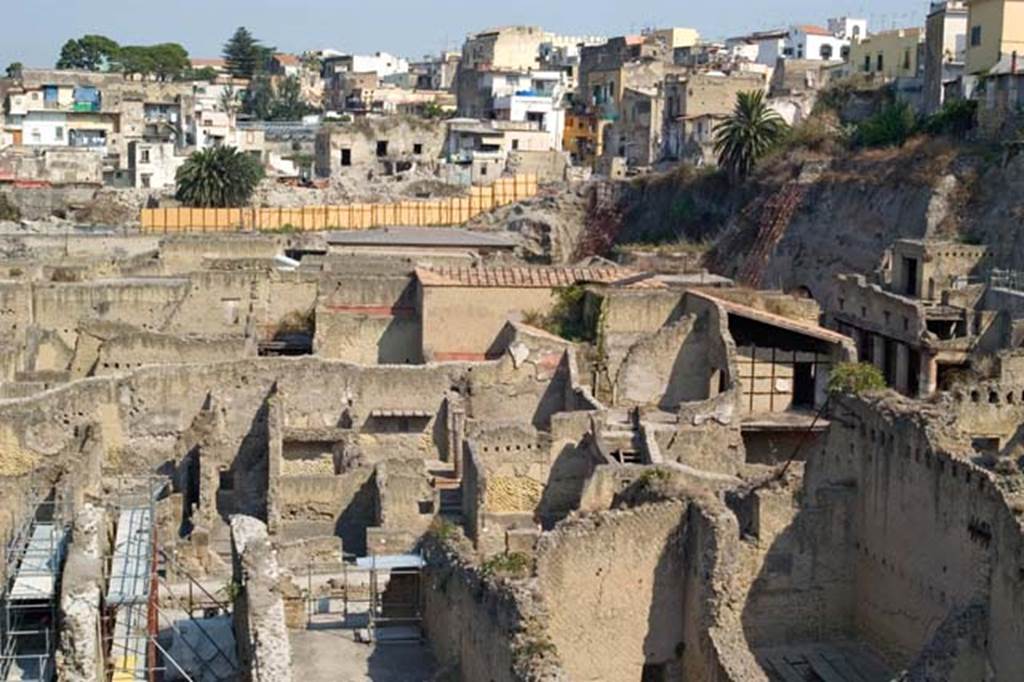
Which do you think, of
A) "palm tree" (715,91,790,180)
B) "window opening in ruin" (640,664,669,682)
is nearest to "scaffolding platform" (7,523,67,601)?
"window opening in ruin" (640,664,669,682)

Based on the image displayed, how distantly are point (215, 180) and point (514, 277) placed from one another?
956 inches

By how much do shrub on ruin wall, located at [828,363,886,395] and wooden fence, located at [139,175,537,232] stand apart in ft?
83.1

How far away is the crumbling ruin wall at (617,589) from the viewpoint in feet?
47.1

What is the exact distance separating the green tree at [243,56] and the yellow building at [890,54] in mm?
48210

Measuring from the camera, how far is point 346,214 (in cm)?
4888

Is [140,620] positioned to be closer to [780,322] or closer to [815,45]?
[780,322]

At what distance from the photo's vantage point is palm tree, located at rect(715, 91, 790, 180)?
44.7 metres

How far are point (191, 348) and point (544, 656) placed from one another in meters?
15.0

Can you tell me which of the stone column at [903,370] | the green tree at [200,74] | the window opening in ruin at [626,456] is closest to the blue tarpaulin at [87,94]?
the green tree at [200,74]

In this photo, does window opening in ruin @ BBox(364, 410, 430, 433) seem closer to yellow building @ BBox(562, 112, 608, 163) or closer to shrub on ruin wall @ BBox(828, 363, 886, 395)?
shrub on ruin wall @ BBox(828, 363, 886, 395)

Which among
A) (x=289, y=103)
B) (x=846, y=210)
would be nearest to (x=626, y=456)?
(x=846, y=210)

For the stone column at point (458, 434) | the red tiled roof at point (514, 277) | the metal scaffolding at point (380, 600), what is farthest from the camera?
the red tiled roof at point (514, 277)

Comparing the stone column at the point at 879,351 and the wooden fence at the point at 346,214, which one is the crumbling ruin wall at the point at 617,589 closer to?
the stone column at the point at 879,351

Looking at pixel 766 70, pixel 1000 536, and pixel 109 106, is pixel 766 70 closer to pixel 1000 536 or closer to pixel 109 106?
pixel 109 106
